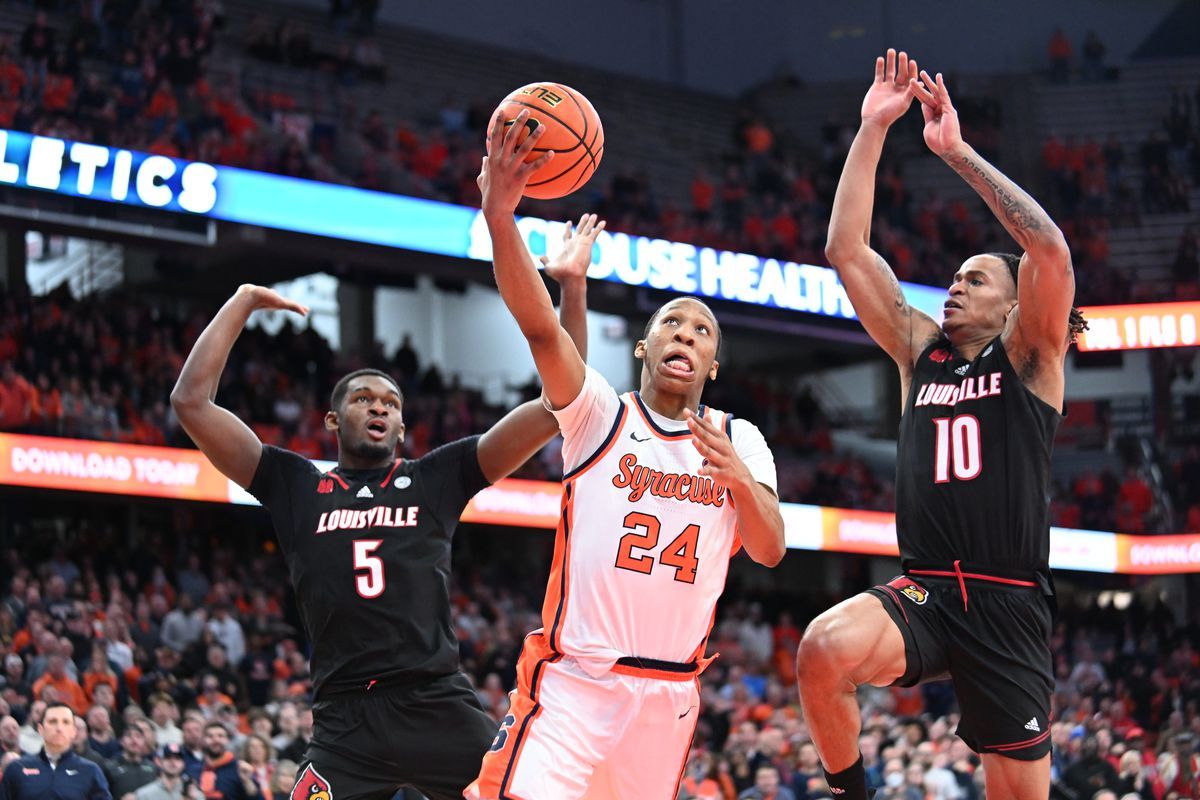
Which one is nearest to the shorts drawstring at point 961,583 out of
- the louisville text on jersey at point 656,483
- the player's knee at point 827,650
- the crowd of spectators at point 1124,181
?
the player's knee at point 827,650

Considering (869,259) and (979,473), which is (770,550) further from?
(869,259)

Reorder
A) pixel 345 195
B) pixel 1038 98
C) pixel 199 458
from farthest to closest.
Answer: pixel 1038 98, pixel 345 195, pixel 199 458

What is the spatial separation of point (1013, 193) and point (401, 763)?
3180mm

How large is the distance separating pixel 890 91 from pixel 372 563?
2842 mm

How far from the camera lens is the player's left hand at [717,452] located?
206 inches

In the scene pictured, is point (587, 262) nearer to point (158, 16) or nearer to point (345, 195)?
point (345, 195)

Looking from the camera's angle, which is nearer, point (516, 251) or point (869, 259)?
point (516, 251)

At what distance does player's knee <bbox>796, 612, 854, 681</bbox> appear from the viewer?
18.8ft

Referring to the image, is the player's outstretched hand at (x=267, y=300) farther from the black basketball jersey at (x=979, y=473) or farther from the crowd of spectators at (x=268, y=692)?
the crowd of spectators at (x=268, y=692)

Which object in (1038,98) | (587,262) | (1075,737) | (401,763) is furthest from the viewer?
(1038,98)

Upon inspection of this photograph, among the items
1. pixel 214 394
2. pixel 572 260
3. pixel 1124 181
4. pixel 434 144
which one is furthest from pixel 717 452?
pixel 1124 181

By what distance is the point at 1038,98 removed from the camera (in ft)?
107

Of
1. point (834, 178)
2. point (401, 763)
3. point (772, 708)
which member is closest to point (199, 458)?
point (772, 708)

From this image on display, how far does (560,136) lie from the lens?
5969 mm
